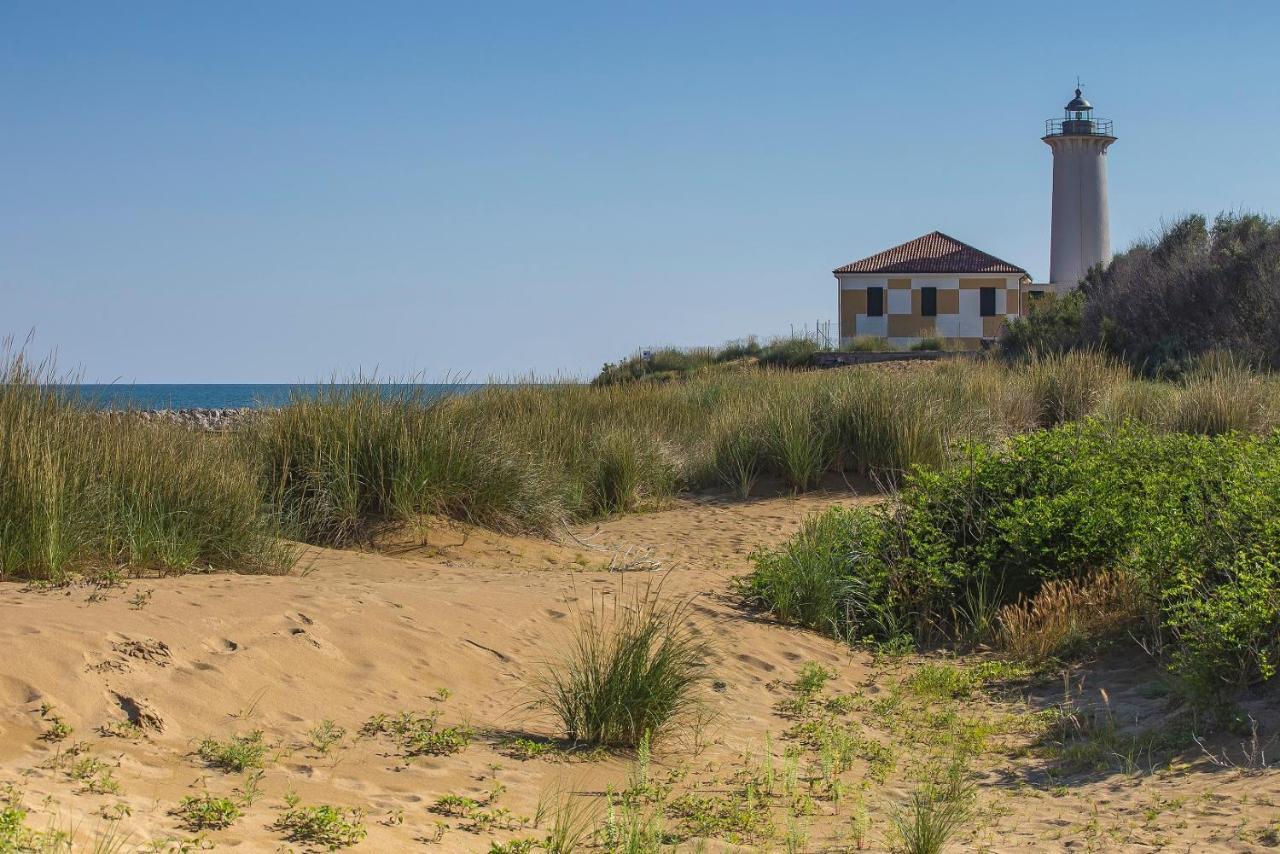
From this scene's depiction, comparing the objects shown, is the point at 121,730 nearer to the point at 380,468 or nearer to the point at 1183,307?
the point at 380,468

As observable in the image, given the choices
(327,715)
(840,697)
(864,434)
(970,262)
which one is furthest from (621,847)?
(970,262)

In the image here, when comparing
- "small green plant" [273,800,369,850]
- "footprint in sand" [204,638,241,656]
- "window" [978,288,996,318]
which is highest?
"window" [978,288,996,318]

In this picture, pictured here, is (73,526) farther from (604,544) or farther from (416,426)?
(604,544)

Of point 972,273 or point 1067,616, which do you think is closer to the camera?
point 1067,616

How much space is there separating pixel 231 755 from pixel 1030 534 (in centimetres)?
518

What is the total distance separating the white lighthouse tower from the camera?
1638 inches

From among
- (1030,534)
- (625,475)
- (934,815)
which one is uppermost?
(625,475)

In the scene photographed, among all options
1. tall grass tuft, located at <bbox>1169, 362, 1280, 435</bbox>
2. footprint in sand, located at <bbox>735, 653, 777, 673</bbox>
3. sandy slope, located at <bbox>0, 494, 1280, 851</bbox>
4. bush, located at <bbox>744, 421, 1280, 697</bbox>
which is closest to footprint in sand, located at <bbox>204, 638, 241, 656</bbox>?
sandy slope, located at <bbox>0, 494, 1280, 851</bbox>

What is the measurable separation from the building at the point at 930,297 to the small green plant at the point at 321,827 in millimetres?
36650

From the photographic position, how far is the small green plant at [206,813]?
11.9ft

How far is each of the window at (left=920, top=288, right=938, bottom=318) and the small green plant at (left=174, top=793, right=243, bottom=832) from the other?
126ft

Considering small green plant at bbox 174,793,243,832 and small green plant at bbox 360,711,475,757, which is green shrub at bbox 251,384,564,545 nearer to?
small green plant at bbox 360,711,475,757

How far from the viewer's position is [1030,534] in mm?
7566

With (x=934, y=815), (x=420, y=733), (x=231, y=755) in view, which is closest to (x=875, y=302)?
(x=420, y=733)
